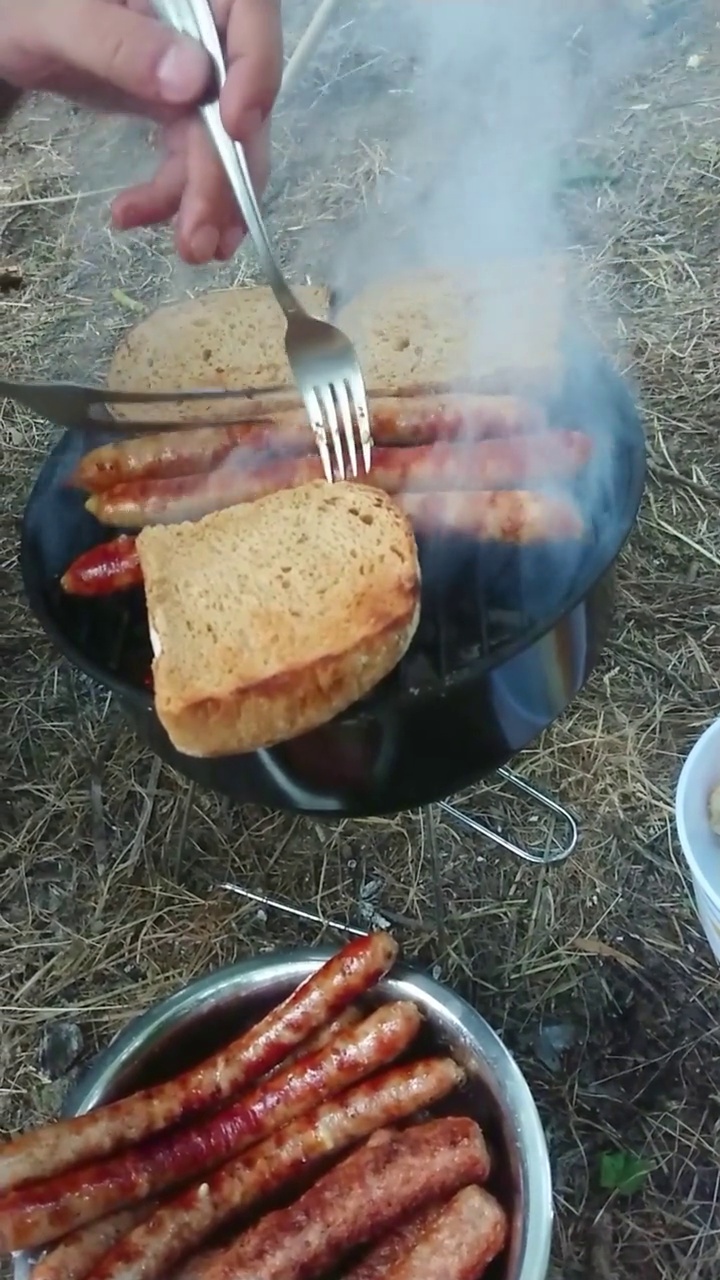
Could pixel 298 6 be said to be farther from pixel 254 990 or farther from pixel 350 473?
pixel 254 990

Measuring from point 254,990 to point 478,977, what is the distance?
52 cm

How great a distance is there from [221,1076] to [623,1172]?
29.7 inches

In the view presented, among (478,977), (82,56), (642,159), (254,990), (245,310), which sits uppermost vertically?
(82,56)

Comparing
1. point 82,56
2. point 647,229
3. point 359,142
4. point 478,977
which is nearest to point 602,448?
point 82,56

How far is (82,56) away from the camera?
1506 mm

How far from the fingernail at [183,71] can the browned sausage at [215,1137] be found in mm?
1460

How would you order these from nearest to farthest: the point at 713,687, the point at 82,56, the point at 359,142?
the point at 82,56, the point at 713,687, the point at 359,142

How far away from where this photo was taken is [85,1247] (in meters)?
1.54

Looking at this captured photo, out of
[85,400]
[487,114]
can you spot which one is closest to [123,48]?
[85,400]

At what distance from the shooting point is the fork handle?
156 centimetres

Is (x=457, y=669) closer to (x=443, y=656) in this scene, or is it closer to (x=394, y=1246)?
(x=443, y=656)

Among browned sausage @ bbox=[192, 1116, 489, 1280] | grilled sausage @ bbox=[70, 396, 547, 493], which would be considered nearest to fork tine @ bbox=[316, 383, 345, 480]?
grilled sausage @ bbox=[70, 396, 547, 493]

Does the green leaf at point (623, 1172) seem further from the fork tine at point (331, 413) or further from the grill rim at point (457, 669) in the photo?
the fork tine at point (331, 413)

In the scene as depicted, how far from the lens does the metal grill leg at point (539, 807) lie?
2328 mm
